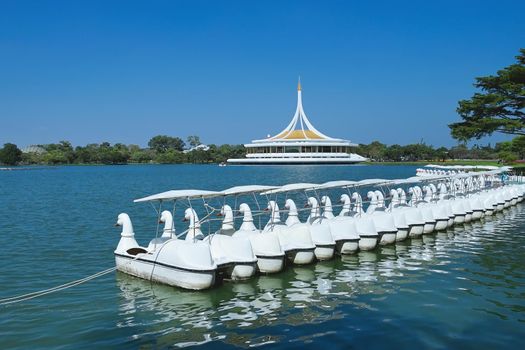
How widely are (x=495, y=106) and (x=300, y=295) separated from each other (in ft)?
151

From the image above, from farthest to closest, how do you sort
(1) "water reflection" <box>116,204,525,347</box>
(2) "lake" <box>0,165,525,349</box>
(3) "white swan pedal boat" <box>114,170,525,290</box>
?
(3) "white swan pedal boat" <box>114,170,525,290</box> → (1) "water reflection" <box>116,204,525,347</box> → (2) "lake" <box>0,165,525,349</box>

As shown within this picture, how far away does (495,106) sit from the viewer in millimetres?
51969

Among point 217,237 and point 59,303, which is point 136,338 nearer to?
point 59,303

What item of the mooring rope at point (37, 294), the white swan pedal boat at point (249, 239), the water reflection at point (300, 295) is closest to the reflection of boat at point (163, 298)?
the water reflection at point (300, 295)

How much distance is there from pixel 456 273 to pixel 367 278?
3.19 metres

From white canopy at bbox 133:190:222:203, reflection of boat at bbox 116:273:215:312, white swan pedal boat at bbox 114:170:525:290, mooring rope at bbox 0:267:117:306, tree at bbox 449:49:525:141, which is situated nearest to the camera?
reflection of boat at bbox 116:273:215:312

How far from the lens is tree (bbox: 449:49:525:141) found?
49.8m

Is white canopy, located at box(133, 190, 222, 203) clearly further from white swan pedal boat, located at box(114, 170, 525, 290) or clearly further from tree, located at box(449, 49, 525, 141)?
tree, located at box(449, 49, 525, 141)

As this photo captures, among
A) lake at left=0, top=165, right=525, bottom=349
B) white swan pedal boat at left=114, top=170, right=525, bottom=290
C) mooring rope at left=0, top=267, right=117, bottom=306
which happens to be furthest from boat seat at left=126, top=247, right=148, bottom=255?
mooring rope at left=0, top=267, right=117, bottom=306

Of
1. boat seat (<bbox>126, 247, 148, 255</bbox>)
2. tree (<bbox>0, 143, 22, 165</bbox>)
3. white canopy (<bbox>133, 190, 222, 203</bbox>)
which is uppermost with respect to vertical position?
tree (<bbox>0, 143, 22, 165</bbox>)

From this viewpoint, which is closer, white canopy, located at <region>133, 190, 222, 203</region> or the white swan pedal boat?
the white swan pedal boat

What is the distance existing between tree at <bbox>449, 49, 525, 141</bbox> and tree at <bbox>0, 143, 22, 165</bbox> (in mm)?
165704

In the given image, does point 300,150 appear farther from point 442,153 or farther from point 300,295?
point 300,295

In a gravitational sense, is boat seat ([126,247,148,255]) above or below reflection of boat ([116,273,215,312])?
above
